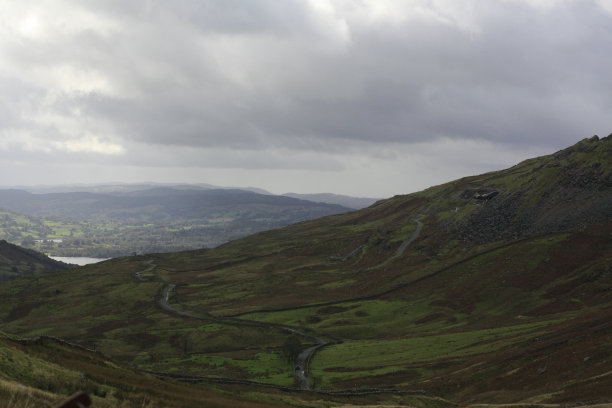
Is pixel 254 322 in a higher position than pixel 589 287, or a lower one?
lower

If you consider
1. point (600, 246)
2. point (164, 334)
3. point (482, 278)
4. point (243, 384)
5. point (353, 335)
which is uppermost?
point (600, 246)

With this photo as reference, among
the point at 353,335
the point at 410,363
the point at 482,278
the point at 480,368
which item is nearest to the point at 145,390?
the point at 480,368

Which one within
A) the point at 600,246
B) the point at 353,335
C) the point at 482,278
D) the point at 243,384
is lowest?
the point at 353,335

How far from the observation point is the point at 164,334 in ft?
490

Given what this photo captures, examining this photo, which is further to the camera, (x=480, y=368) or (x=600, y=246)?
(x=600, y=246)

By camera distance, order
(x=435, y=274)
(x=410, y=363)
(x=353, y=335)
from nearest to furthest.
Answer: (x=410, y=363) < (x=353, y=335) < (x=435, y=274)

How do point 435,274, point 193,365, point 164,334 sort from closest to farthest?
point 193,365 → point 164,334 → point 435,274

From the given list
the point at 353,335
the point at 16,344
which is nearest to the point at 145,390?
the point at 16,344

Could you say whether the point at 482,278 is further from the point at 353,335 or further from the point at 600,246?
the point at 353,335

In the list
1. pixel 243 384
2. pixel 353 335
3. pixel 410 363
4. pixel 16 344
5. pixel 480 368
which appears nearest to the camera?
pixel 16 344

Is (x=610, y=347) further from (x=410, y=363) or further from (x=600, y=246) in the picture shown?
(x=600, y=246)

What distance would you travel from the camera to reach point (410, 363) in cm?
9425

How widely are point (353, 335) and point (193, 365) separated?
49.6 meters

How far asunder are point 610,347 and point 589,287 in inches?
2629
